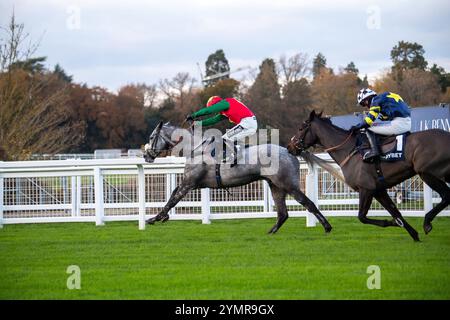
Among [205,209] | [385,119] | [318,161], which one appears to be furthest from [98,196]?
[385,119]

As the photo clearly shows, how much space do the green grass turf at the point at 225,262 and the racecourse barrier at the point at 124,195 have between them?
1.26 meters

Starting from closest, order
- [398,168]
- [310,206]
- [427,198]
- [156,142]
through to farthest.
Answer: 1. [398,168]
2. [310,206]
3. [156,142]
4. [427,198]

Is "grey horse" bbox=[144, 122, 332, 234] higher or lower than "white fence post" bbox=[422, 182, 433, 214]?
higher

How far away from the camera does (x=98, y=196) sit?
50.4 feet

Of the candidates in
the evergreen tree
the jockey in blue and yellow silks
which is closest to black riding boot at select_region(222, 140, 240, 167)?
the jockey in blue and yellow silks

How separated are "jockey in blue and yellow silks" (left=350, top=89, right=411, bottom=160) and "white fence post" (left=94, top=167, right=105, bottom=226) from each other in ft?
17.8

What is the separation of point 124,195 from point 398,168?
21.0 ft

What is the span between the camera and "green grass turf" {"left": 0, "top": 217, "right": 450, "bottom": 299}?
773cm

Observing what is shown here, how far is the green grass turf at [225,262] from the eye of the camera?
7730 millimetres

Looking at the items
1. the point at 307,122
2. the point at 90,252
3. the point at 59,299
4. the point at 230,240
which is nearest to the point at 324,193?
the point at 307,122

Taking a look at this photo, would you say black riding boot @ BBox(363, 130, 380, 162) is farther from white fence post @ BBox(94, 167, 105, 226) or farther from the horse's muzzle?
white fence post @ BBox(94, 167, 105, 226)

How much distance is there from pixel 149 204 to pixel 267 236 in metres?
4.01

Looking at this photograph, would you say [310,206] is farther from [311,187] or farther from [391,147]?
[391,147]

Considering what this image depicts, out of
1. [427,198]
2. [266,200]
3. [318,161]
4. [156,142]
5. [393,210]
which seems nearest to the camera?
[393,210]
